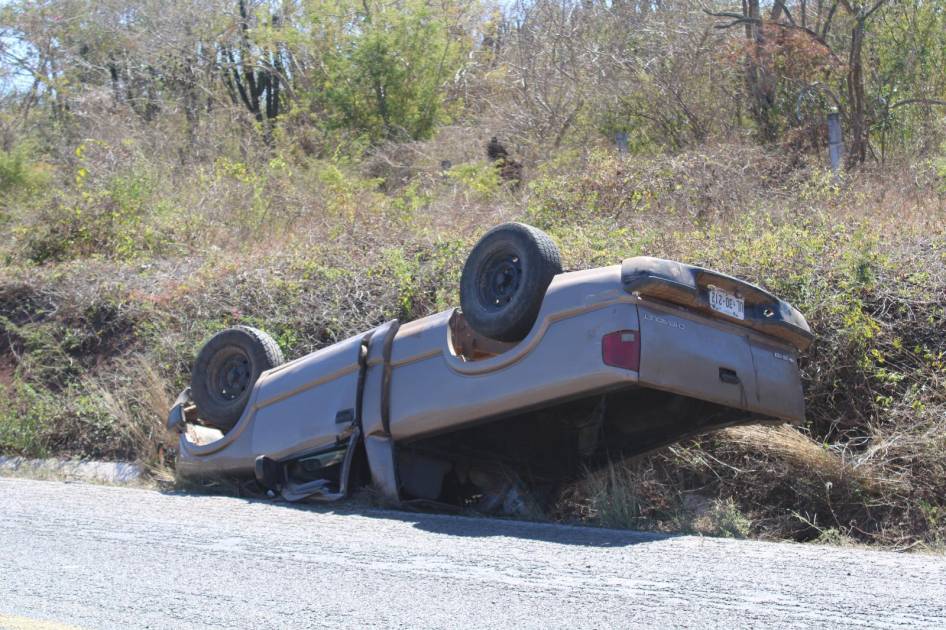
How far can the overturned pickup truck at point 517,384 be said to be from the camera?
577 centimetres

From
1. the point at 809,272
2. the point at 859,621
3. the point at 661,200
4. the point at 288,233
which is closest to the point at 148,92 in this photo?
the point at 288,233

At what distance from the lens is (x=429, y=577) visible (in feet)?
15.5

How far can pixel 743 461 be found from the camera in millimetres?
7203

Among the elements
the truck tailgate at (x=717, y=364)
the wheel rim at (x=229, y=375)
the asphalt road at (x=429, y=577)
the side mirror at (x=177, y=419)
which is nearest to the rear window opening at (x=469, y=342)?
the asphalt road at (x=429, y=577)

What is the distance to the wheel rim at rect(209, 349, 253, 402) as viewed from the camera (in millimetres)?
8352

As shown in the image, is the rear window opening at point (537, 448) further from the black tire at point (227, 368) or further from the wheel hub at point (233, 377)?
the wheel hub at point (233, 377)

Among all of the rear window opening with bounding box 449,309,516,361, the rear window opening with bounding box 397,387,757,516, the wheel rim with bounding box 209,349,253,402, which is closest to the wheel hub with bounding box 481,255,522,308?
the rear window opening with bounding box 449,309,516,361

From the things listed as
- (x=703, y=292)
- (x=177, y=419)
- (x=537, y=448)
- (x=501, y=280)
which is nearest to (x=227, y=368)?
(x=177, y=419)

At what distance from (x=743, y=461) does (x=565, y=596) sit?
3230 mm

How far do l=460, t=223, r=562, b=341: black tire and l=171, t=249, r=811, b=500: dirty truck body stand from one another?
20cm

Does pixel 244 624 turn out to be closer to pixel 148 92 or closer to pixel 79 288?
pixel 79 288

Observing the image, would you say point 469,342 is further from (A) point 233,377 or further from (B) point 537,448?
(A) point 233,377

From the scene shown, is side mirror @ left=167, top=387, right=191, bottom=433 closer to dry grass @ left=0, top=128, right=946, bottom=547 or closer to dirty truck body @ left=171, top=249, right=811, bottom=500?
dirty truck body @ left=171, top=249, right=811, bottom=500

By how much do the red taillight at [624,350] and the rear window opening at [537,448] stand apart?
1.06m
